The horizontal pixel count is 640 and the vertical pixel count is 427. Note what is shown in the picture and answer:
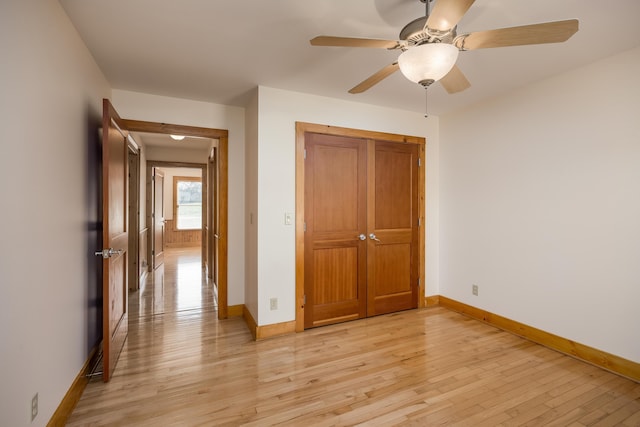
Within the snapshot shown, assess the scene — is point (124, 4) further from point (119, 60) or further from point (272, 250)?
point (272, 250)

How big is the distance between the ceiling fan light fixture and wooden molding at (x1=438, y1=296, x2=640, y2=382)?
2657 millimetres

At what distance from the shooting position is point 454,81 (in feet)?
6.03

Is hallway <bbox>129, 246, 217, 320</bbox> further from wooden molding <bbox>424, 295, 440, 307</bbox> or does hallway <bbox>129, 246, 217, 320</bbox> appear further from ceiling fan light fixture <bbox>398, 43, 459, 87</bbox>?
ceiling fan light fixture <bbox>398, 43, 459, 87</bbox>

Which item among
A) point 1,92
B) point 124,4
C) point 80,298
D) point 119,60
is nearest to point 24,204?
point 1,92

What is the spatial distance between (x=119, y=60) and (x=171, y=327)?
261 cm

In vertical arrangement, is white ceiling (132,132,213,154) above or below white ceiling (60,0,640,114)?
above

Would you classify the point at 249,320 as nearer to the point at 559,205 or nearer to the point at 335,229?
the point at 335,229

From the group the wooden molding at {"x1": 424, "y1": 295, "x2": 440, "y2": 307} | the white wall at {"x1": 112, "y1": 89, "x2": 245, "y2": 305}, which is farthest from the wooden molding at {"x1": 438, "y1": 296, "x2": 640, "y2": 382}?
the white wall at {"x1": 112, "y1": 89, "x2": 245, "y2": 305}

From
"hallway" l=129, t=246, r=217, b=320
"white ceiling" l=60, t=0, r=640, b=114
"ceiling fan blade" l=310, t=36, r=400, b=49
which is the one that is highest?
"white ceiling" l=60, t=0, r=640, b=114

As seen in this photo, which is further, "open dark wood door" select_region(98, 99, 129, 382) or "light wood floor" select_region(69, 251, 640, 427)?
"open dark wood door" select_region(98, 99, 129, 382)

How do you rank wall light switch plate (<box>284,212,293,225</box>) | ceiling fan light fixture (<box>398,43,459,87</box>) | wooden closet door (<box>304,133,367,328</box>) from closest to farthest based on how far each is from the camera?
ceiling fan light fixture (<box>398,43,459,87</box>) → wall light switch plate (<box>284,212,293,225</box>) → wooden closet door (<box>304,133,367,328</box>)

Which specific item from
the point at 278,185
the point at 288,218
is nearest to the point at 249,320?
the point at 288,218

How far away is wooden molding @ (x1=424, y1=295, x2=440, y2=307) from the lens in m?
3.86

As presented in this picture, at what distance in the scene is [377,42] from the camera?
5.05 ft
